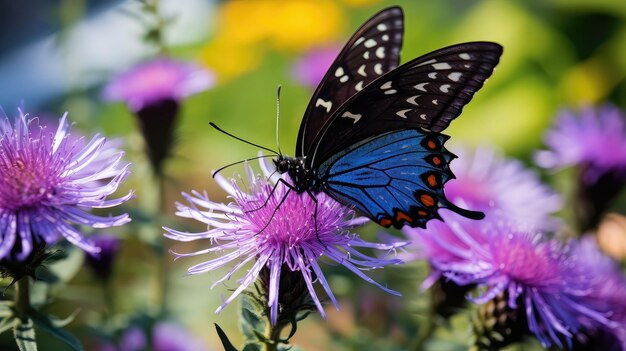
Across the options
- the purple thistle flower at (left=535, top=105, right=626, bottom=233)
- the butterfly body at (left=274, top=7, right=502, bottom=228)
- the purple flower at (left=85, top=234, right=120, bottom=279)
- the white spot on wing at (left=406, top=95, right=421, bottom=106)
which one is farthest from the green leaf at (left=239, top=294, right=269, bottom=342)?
the purple thistle flower at (left=535, top=105, right=626, bottom=233)

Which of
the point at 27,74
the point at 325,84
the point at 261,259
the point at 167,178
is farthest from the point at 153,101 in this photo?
the point at 27,74

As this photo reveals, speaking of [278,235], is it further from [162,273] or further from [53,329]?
[162,273]

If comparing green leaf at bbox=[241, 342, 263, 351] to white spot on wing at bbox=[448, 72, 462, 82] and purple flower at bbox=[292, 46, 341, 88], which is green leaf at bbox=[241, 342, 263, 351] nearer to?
white spot on wing at bbox=[448, 72, 462, 82]

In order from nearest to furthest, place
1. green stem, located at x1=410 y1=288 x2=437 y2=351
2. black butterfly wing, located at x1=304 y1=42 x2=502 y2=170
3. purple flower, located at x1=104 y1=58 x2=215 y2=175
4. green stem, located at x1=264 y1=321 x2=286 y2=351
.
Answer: green stem, located at x1=264 y1=321 x2=286 y2=351
black butterfly wing, located at x1=304 y1=42 x2=502 y2=170
green stem, located at x1=410 y1=288 x2=437 y2=351
purple flower, located at x1=104 y1=58 x2=215 y2=175

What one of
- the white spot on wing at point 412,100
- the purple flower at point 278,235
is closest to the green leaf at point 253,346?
the purple flower at point 278,235

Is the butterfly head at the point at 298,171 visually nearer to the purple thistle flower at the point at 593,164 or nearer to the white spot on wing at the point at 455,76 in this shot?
the white spot on wing at the point at 455,76

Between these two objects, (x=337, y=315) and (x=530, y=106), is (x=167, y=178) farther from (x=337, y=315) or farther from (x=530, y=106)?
(x=530, y=106)
